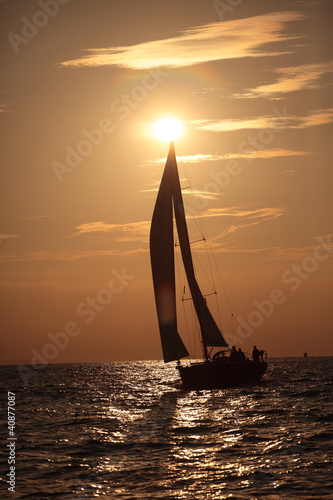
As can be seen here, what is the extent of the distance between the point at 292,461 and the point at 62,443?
9.77 metres

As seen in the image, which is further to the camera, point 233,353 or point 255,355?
point 255,355

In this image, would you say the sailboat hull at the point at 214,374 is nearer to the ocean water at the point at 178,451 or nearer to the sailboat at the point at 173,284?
the sailboat at the point at 173,284

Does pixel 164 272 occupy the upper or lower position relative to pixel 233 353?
upper

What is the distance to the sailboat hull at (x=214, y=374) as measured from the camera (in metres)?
45.4

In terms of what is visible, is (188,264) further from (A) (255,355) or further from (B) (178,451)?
(B) (178,451)

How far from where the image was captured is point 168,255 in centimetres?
4638

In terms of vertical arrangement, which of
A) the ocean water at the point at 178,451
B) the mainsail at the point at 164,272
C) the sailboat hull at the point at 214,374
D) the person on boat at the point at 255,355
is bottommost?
the ocean water at the point at 178,451

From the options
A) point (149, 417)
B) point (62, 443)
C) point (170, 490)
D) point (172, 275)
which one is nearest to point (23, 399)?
point (172, 275)

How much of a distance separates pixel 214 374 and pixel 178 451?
22.1 metres

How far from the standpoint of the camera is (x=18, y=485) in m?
19.9

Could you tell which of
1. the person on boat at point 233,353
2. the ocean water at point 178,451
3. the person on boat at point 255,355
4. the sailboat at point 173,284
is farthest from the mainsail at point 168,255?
the person on boat at point 255,355

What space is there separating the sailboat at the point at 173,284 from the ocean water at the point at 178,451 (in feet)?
14.8

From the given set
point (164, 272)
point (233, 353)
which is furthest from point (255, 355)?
point (164, 272)

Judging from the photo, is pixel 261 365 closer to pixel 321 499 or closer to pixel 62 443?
pixel 62 443
